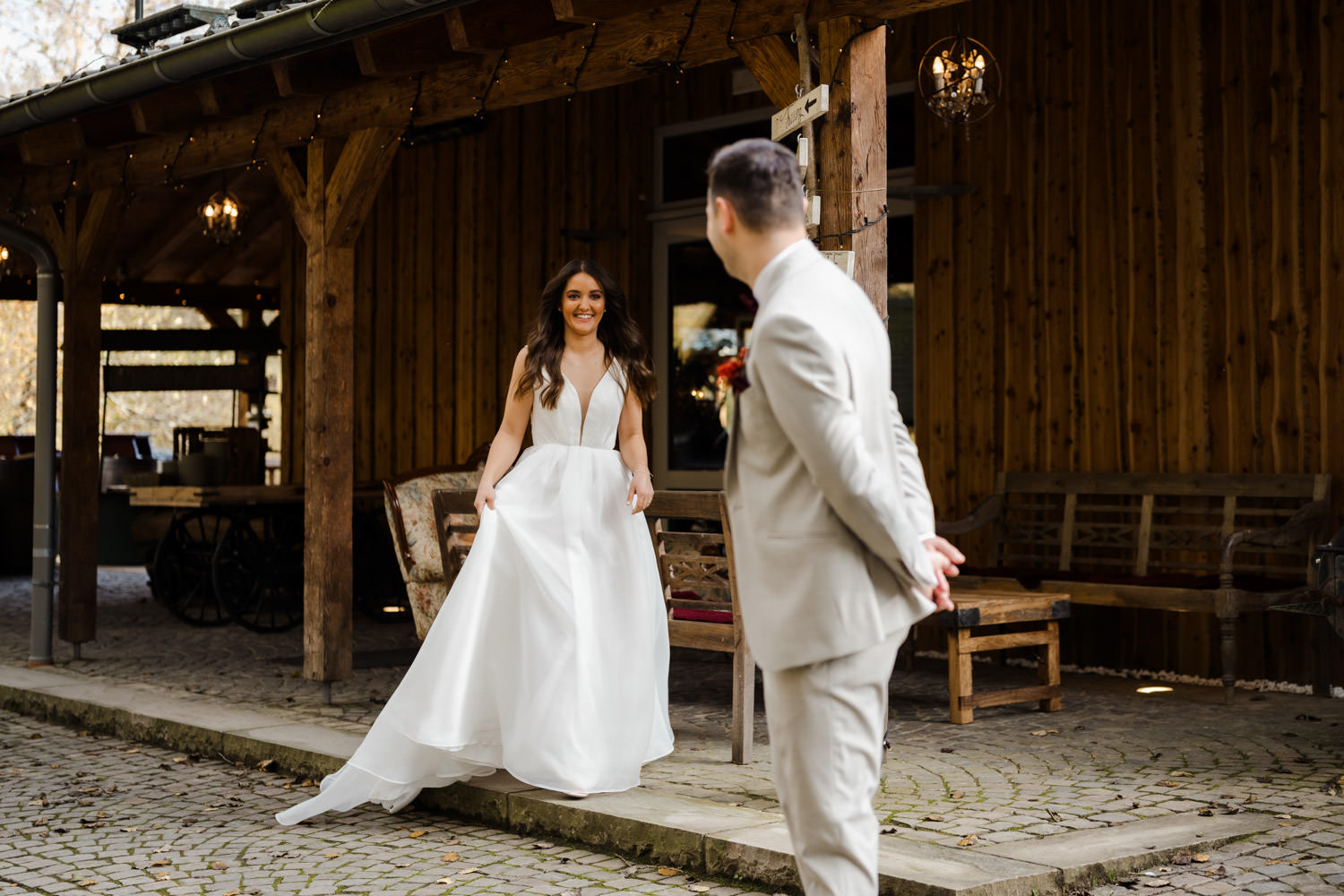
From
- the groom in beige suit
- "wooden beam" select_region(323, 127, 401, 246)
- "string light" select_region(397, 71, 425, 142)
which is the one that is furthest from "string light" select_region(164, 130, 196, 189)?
the groom in beige suit

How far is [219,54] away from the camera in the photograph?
6.97 m

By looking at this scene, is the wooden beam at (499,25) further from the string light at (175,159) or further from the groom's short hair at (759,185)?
the groom's short hair at (759,185)

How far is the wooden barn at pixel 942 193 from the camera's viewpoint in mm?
6508

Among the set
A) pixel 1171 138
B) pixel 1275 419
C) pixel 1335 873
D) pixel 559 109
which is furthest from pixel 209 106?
pixel 1335 873

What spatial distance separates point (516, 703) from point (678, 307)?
19.8 ft

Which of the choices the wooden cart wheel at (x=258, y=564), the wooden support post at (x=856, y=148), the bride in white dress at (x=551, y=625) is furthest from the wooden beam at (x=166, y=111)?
the wooden support post at (x=856, y=148)

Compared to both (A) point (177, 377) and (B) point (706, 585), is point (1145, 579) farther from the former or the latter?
(A) point (177, 377)

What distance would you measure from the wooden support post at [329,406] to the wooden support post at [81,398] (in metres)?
2.16

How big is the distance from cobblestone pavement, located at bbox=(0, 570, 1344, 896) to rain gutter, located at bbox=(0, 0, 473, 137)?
3010mm

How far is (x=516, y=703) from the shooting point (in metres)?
5.01

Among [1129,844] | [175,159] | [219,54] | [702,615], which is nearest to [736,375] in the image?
[1129,844]

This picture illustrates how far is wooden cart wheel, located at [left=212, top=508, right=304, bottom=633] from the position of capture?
34.1 feet

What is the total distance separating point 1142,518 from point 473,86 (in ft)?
13.4

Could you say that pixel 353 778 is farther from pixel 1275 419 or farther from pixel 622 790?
pixel 1275 419
